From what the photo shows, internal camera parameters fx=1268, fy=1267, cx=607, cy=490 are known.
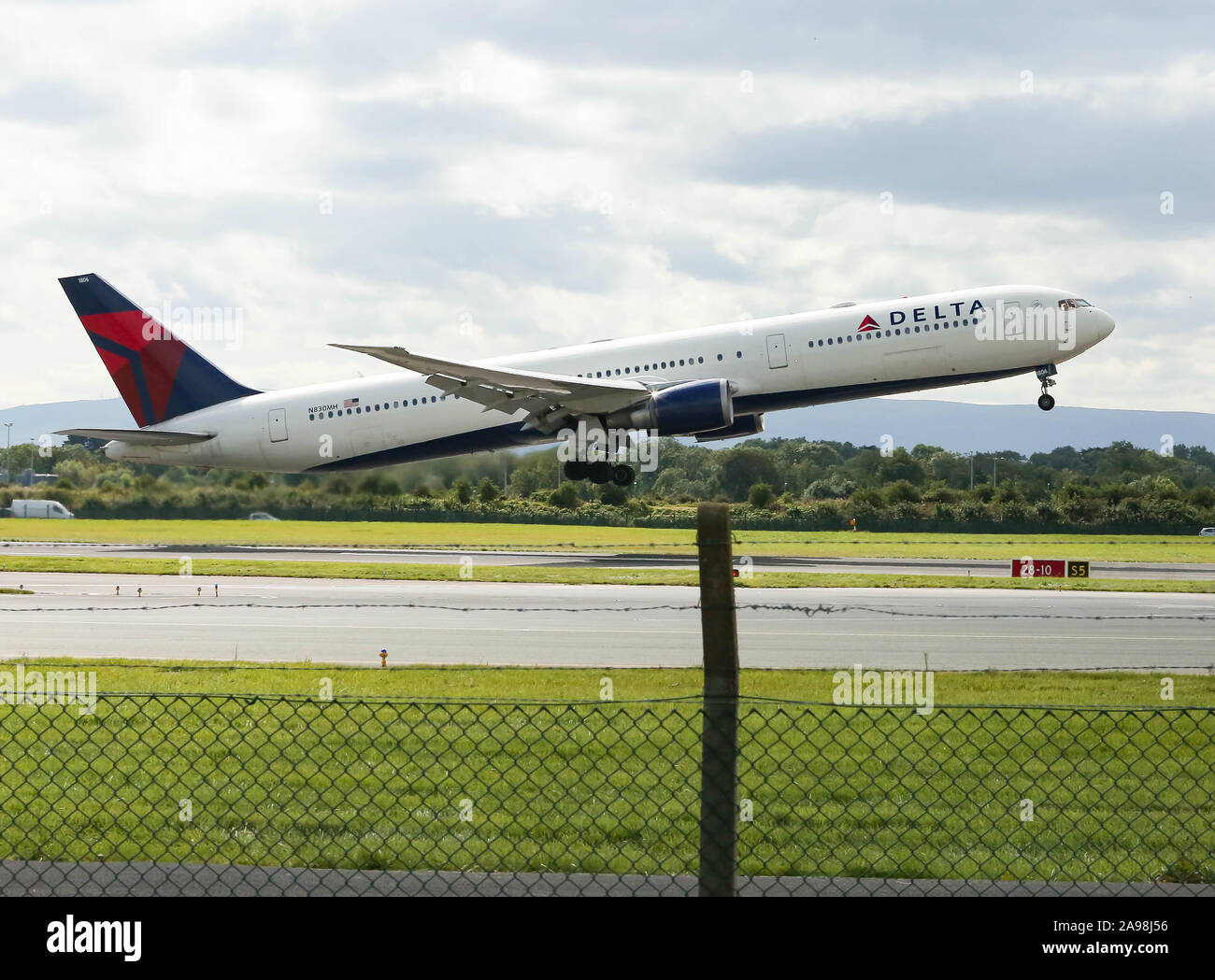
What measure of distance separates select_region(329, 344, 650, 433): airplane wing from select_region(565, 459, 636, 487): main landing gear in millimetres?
1516

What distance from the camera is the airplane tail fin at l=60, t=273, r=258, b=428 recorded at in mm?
44906

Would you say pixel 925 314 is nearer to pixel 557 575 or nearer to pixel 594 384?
pixel 594 384

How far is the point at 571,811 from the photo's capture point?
327 inches

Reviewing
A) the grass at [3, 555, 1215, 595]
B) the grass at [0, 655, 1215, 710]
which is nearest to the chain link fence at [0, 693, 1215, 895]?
the grass at [0, 655, 1215, 710]

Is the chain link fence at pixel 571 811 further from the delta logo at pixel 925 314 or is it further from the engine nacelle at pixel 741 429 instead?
the engine nacelle at pixel 741 429

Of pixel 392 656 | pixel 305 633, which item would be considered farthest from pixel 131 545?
pixel 392 656

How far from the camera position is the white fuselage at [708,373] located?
123 feet

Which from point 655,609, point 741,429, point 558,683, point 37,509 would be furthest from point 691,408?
point 37,509

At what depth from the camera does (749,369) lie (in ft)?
128

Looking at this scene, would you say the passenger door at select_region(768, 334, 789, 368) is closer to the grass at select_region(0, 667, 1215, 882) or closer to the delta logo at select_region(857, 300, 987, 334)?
the delta logo at select_region(857, 300, 987, 334)

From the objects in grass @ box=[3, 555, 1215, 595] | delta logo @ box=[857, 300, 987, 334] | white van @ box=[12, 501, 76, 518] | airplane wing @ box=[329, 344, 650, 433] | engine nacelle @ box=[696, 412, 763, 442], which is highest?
delta logo @ box=[857, 300, 987, 334]

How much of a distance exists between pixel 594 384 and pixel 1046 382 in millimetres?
13980

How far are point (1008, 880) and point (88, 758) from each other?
6.81 meters

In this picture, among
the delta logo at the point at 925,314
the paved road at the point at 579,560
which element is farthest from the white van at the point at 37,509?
the delta logo at the point at 925,314
